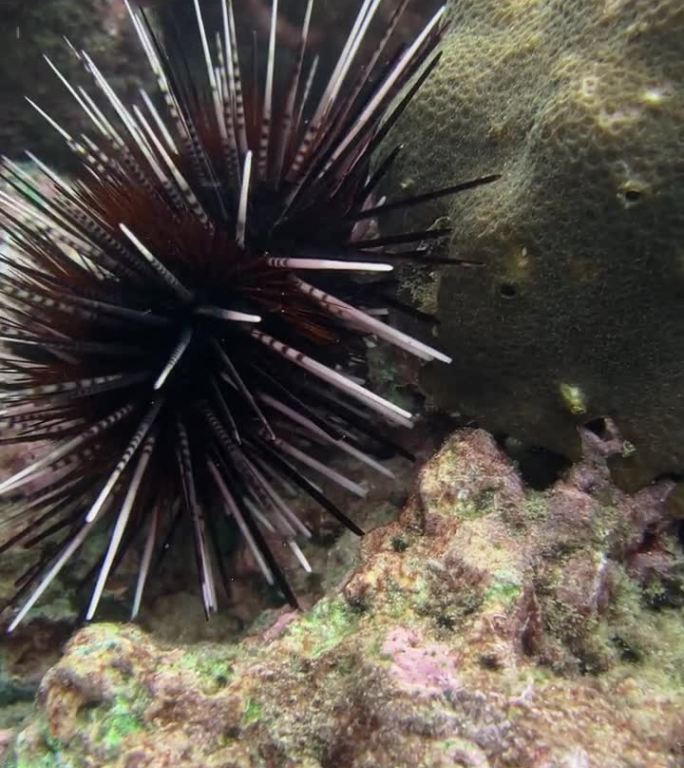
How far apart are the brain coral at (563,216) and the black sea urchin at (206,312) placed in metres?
0.17

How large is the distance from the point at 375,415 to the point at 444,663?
3.33ft

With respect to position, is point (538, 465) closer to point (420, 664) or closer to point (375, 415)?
point (375, 415)

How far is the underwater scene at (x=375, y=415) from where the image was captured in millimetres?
1801

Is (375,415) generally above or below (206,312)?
below

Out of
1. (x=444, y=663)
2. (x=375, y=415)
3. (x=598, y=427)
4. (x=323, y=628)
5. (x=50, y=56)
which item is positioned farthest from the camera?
(x=50, y=56)

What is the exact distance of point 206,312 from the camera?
2051 mm

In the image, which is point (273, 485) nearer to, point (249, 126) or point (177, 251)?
point (177, 251)

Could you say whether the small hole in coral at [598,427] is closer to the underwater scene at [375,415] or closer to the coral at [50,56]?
the underwater scene at [375,415]

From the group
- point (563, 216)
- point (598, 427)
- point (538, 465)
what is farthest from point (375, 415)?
point (563, 216)

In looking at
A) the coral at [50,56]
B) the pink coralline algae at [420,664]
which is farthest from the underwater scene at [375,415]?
the coral at [50,56]

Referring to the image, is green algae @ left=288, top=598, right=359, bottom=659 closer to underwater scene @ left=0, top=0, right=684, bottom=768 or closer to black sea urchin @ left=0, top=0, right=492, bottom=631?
underwater scene @ left=0, top=0, right=684, bottom=768

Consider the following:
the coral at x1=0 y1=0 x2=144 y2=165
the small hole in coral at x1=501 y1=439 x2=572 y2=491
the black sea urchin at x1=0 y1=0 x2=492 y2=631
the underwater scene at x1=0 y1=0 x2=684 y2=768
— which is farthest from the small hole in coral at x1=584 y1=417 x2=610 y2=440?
the coral at x1=0 y1=0 x2=144 y2=165

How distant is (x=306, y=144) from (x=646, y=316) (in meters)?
1.12

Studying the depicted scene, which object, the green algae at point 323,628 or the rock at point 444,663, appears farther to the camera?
the green algae at point 323,628
